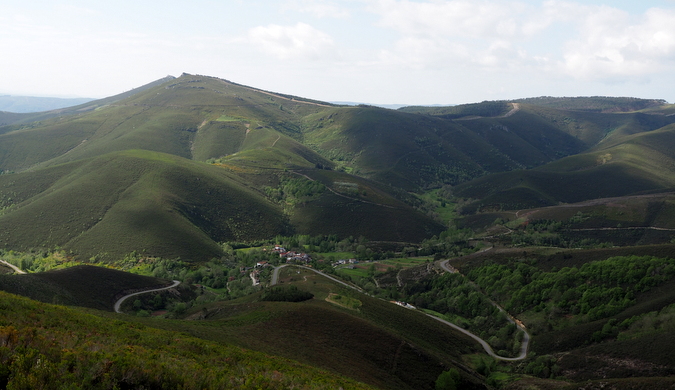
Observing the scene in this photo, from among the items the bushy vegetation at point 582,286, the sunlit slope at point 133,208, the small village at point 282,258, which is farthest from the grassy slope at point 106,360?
the sunlit slope at point 133,208

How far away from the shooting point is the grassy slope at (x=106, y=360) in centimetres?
1958

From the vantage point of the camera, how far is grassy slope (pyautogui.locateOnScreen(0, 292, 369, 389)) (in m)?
19.6

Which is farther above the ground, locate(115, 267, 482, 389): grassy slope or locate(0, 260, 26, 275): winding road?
locate(115, 267, 482, 389): grassy slope

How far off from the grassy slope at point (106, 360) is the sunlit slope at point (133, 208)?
84.0m

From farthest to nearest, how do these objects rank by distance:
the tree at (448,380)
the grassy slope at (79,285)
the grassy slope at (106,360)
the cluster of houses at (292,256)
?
the cluster of houses at (292,256)
the grassy slope at (79,285)
the tree at (448,380)
the grassy slope at (106,360)

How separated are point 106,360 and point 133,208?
122m

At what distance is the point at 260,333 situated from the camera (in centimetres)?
5503

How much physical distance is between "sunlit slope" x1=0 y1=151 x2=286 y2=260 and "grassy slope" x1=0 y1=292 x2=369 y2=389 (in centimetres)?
8396

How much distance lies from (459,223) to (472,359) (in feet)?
384

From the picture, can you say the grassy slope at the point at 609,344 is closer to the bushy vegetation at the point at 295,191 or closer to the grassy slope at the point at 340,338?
the grassy slope at the point at 340,338

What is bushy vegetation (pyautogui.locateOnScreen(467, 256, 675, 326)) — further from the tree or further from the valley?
the tree

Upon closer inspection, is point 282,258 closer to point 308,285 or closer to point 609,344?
point 308,285

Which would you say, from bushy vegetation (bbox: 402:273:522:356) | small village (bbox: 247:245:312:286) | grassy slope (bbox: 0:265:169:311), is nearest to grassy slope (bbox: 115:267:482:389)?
bushy vegetation (bbox: 402:273:522:356)

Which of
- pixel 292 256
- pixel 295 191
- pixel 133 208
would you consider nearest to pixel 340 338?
pixel 292 256
